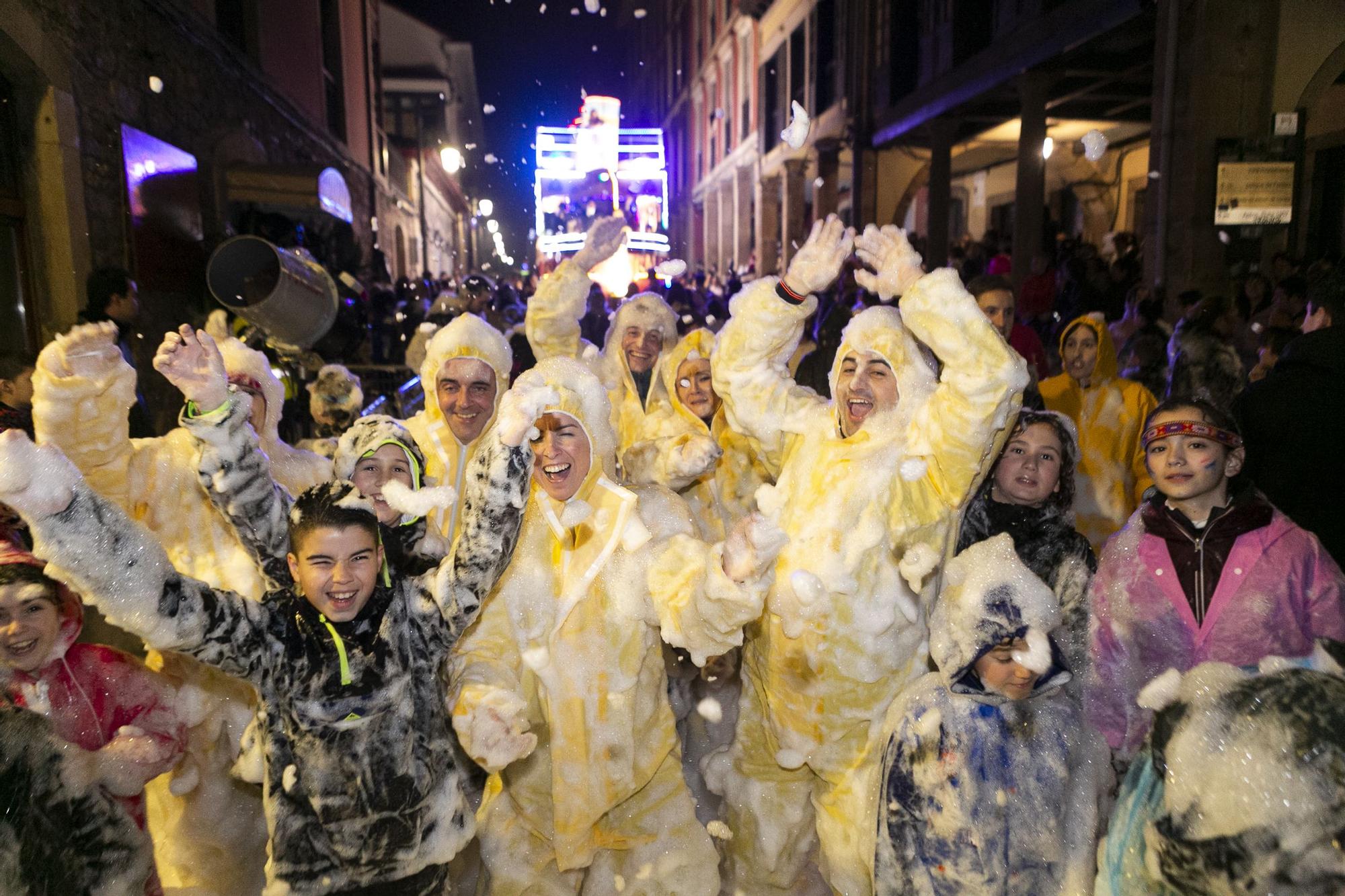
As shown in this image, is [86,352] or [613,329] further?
[613,329]

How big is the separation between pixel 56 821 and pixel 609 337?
11.7ft

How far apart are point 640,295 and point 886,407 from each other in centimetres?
255

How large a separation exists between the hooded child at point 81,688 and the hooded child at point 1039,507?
2627 mm

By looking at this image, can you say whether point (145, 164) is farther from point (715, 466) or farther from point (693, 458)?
point (693, 458)

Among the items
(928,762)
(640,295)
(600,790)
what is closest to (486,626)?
(600,790)

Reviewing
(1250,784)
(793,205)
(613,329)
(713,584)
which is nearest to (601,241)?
(613,329)

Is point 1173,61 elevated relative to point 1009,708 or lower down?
elevated

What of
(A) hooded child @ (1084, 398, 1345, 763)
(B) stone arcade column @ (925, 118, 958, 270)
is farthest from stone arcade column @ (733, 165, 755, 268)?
(A) hooded child @ (1084, 398, 1345, 763)

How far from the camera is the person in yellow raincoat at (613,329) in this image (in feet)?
15.9

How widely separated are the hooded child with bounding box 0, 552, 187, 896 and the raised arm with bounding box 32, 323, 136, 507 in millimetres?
513

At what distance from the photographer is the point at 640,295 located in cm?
509

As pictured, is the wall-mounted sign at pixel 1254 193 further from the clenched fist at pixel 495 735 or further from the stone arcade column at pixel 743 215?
the stone arcade column at pixel 743 215

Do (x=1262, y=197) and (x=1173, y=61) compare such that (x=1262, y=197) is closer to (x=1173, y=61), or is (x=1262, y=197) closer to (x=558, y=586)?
(x=1173, y=61)

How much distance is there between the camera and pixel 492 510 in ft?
7.20
